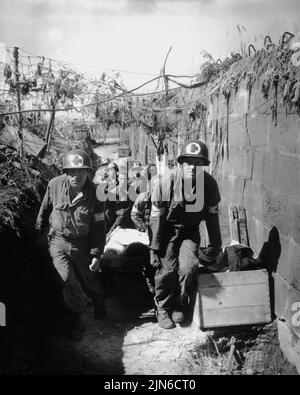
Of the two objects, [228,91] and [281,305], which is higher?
[228,91]

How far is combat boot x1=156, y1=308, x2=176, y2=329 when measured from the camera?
14.9 ft

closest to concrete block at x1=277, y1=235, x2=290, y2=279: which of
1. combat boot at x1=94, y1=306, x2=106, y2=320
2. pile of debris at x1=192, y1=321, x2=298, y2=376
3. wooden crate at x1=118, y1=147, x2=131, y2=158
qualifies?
pile of debris at x1=192, y1=321, x2=298, y2=376

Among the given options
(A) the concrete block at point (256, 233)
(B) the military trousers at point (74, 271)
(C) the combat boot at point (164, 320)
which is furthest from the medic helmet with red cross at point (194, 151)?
(C) the combat boot at point (164, 320)

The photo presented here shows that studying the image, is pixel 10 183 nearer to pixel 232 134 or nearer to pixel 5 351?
pixel 5 351

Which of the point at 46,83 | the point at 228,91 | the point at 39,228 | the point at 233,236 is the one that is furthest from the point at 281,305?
the point at 46,83

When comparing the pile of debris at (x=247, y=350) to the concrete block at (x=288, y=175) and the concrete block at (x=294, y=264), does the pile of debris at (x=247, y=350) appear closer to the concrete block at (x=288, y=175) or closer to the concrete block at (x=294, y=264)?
the concrete block at (x=294, y=264)

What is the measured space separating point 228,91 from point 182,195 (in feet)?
8.75

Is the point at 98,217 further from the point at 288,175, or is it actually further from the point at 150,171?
the point at 150,171

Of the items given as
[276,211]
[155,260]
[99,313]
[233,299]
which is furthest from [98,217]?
[276,211]

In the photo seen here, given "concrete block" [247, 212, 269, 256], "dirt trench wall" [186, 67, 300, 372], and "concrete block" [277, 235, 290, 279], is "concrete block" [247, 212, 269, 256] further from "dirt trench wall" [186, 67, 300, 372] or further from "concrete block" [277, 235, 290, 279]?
"concrete block" [277, 235, 290, 279]

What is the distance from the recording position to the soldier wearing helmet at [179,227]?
14.5 ft

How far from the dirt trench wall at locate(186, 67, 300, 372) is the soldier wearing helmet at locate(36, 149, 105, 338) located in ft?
6.77

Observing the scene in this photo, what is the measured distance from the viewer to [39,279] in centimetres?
479

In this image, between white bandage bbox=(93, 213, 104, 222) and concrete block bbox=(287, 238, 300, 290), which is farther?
white bandage bbox=(93, 213, 104, 222)
